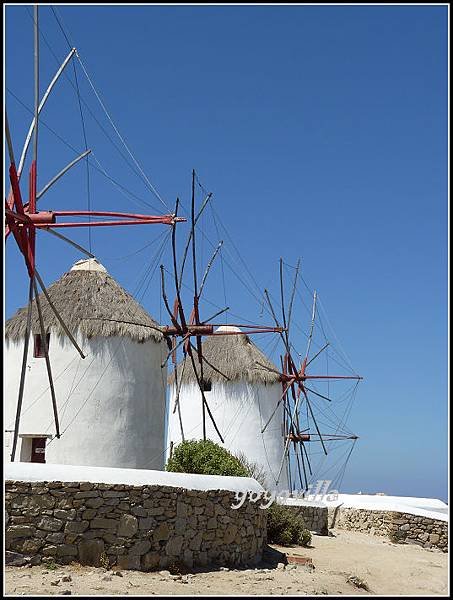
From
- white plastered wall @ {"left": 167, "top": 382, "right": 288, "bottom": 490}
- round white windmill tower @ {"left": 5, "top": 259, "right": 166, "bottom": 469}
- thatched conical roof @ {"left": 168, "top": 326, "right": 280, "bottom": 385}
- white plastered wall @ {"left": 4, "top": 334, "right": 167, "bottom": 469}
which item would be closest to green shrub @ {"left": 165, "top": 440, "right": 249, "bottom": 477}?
white plastered wall @ {"left": 4, "top": 334, "right": 167, "bottom": 469}

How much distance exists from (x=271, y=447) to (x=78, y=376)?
1030 centimetres

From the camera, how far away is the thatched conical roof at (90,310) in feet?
59.1

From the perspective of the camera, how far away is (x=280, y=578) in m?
12.0

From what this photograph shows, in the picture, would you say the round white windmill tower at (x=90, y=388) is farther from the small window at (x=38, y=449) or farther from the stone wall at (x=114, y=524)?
the stone wall at (x=114, y=524)

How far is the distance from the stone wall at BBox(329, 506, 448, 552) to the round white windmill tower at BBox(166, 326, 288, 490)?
318 centimetres

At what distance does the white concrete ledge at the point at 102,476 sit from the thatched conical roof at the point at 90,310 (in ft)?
19.9

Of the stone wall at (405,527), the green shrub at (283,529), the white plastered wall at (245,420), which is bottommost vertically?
the stone wall at (405,527)

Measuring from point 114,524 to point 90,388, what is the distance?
22.3 ft

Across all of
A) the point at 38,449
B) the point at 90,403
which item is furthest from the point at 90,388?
the point at 38,449

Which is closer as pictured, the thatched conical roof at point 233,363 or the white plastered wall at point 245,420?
the white plastered wall at point 245,420

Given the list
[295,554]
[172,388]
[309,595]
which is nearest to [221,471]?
[295,554]

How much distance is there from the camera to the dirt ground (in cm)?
971

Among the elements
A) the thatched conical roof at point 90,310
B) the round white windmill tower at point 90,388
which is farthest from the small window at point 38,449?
the thatched conical roof at point 90,310

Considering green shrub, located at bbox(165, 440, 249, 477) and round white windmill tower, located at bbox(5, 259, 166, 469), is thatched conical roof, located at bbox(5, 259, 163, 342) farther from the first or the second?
green shrub, located at bbox(165, 440, 249, 477)
